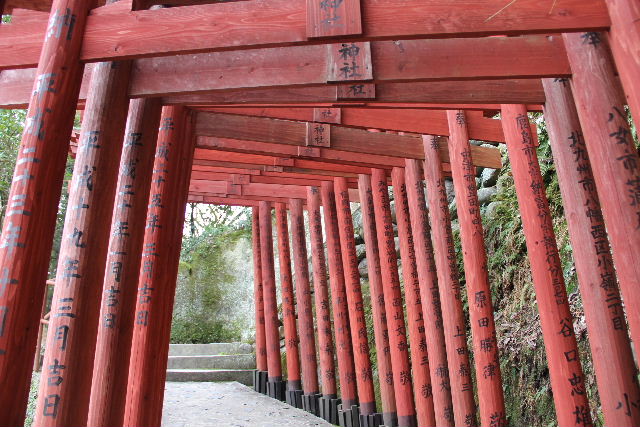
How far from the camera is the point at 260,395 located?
9.03m

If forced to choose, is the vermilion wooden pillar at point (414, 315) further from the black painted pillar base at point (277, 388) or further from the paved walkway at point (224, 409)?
the black painted pillar base at point (277, 388)

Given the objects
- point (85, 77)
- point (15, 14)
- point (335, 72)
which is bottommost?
point (335, 72)

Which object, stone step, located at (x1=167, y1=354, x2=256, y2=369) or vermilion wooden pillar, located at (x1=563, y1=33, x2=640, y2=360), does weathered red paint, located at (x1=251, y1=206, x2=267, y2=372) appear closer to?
stone step, located at (x1=167, y1=354, x2=256, y2=369)

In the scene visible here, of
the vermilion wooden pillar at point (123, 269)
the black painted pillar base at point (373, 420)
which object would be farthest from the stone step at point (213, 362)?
the vermilion wooden pillar at point (123, 269)

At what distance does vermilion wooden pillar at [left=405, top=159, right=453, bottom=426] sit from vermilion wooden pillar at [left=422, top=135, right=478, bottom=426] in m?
0.20

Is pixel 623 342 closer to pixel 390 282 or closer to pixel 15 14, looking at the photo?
pixel 390 282

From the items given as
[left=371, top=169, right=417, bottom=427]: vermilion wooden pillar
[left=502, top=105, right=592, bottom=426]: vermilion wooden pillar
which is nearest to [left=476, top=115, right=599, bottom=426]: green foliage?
[left=371, top=169, right=417, bottom=427]: vermilion wooden pillar

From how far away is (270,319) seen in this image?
29.2 ft

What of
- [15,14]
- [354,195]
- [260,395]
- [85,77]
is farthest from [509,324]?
[15,14]

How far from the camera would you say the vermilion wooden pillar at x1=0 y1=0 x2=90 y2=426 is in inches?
95.7

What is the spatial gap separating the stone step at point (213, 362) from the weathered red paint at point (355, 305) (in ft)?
12.1

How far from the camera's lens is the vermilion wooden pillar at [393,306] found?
6.39 metres

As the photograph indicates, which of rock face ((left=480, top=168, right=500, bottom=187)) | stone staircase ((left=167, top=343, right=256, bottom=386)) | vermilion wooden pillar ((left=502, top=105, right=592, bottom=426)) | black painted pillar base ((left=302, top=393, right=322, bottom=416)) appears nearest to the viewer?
vermilion wooden pillar ((left=502, top=105, right=592, bottom=426))

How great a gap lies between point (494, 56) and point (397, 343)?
4.22 metres
